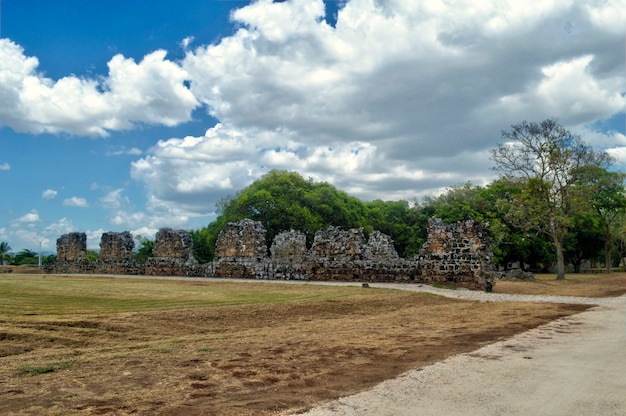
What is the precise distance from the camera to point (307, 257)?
23703 millimetres

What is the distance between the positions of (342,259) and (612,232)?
37.4 metres

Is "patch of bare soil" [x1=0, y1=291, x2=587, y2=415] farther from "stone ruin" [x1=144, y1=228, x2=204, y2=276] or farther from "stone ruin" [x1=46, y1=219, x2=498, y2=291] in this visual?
"stone ruin" [x1=144, y1=228, x2=204, y2=276]

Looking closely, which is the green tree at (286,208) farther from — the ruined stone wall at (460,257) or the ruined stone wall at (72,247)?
the ruined stone wall at (460,257)

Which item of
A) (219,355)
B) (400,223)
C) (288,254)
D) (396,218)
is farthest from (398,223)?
(219,355)

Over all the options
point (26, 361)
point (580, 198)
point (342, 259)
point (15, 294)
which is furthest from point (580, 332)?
point (580, 198)

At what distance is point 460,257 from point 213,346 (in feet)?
45.8

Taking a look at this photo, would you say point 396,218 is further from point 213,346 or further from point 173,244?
point 213,346

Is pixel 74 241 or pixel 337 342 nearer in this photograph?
pixel 337 342

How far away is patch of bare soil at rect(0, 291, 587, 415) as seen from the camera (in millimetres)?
4824

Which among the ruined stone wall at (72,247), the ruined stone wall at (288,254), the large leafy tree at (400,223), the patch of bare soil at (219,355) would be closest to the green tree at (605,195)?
the large leafy tree at (400,223)

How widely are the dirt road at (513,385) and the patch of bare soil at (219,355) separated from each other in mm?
329

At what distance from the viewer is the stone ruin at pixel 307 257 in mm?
19719

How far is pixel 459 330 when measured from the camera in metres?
9.41

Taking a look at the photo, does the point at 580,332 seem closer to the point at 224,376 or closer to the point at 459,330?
the point at 459,330
